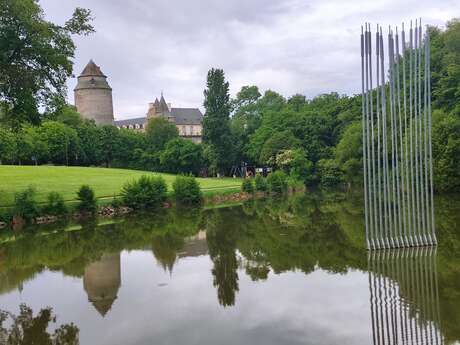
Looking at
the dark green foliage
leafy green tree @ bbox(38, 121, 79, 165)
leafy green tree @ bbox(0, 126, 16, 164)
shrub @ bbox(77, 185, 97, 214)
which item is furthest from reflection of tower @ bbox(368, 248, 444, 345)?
leafy green tree @ bbox(38, 121, 79, 165)

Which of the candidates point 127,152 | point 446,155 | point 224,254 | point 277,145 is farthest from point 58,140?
point 224,254

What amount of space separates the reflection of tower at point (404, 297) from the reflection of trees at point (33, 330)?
A: 601 cm

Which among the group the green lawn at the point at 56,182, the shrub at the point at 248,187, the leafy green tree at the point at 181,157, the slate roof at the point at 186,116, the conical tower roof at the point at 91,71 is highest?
the conical tower roof at the point at 91,71

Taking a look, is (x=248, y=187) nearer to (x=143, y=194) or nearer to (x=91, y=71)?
(x=143, y=194)

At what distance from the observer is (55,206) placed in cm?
3058

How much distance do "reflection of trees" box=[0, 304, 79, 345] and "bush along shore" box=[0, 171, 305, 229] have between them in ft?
59.4

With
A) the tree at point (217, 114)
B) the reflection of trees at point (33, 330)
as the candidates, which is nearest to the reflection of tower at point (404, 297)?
the reflection of trees at point (33, 330)

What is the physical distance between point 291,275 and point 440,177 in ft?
86.5

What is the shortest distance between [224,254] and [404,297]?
7.52m

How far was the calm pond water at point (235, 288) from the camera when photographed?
926 centimetres

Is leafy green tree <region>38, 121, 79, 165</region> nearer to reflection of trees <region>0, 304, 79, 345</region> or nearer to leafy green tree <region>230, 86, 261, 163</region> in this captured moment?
leafy green tree <region>230, 86, 261, 163</region>

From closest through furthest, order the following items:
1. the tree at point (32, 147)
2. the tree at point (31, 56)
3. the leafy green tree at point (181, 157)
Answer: the tree at point (31, 56) → the tree at point (32, 147) → the leafy green tree at point (181, 157)

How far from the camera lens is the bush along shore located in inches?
1142

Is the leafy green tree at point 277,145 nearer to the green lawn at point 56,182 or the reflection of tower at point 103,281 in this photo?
the green lawn at point 56,182
